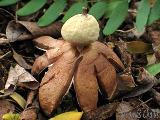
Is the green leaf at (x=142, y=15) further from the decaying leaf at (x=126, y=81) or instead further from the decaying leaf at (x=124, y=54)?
the decaying leaf at (x=126, y=81)

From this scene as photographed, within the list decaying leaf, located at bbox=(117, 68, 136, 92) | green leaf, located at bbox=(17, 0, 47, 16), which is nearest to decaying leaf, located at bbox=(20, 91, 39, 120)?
decaying leaf, located at bbox=(117, 68, 136, 92)

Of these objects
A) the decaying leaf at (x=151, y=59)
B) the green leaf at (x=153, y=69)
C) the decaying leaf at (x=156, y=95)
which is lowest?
the decaying leaf at (x=156, y=95)

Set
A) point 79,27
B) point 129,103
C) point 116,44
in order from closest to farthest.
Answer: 1. point 79,27
2. point 129,103
3. point 116,44

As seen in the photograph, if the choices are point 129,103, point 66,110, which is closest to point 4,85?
point 66,110

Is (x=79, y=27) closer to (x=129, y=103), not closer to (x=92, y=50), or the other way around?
(x=92, y=50)

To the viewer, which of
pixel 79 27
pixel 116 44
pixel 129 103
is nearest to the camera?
pixel 79 27

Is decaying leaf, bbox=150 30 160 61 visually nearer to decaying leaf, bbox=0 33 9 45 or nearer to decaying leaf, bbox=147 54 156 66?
decaying leaf, bbox=147 54 156 66

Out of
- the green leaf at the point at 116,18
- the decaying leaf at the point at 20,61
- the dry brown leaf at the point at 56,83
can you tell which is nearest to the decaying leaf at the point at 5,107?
the dry brown leaf at the point at 56,83
